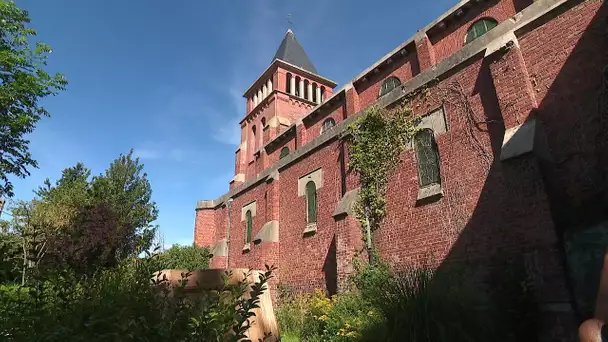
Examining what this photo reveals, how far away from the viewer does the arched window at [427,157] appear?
9.85m

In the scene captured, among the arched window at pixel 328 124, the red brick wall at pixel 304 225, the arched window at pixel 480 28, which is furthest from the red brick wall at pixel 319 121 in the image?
the arched window at pixel 480 28

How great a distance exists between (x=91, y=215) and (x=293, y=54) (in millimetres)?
22211

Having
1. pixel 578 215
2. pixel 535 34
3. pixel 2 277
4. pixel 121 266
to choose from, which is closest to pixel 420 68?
pixel 535 34

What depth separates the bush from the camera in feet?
6.53

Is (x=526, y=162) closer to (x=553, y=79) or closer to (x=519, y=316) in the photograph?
(x=553, y=79)

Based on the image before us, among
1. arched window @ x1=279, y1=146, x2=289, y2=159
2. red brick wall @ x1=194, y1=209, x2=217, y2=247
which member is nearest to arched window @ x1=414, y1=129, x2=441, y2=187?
arched window @ x1=279, y1=146, x2=289, y2=159

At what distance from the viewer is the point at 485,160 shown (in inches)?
333

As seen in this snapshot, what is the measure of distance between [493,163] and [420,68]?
708 centimetres

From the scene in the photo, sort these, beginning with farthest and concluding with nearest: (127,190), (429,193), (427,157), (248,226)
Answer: (127,190)
(248,226)
(427,157)
(429,193)

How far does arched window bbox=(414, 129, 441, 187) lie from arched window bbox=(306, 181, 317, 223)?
5.28 meters

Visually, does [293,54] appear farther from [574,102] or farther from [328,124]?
[574,102]

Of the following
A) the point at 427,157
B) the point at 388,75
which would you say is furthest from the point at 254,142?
the point at 427,157

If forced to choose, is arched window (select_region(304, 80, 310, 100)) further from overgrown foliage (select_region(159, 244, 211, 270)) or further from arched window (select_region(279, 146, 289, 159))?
overgrown foliage (select_region(159, 244, 211, 270))

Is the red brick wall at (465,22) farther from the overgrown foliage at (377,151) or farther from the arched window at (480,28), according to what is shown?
the overgrown foliage at (377,151)
